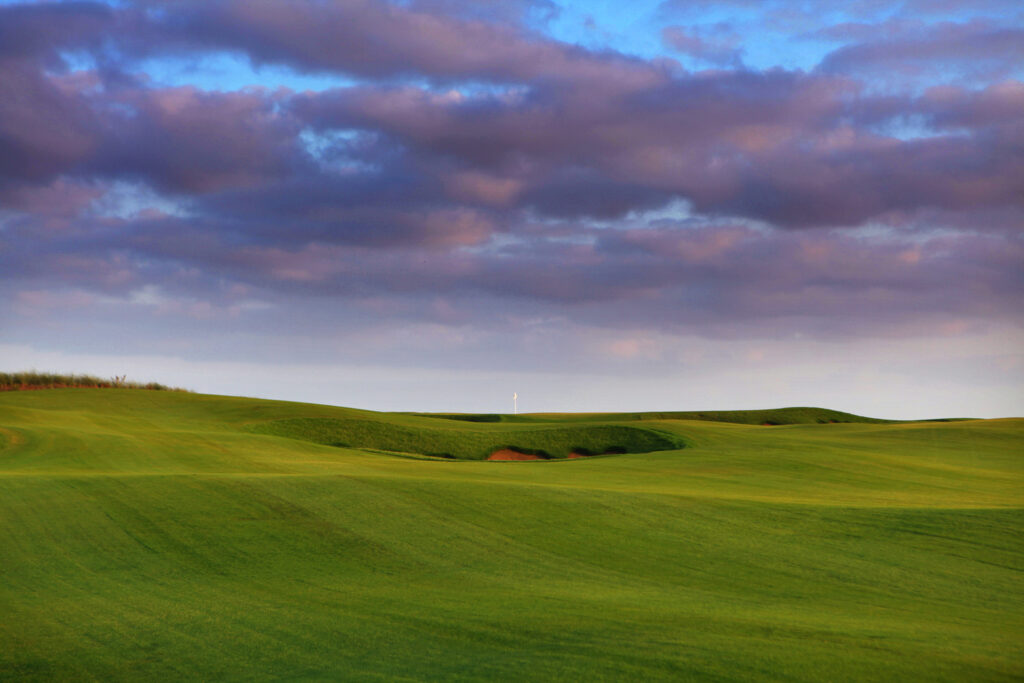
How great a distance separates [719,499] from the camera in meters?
18.9

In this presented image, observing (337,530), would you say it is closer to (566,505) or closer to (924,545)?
(566,505)

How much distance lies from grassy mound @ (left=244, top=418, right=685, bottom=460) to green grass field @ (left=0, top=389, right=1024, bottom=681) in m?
9.68

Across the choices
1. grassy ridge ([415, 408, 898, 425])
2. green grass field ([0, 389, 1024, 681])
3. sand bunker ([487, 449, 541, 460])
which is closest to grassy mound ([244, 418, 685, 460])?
sand bunker ([487, 449, 541, 460])

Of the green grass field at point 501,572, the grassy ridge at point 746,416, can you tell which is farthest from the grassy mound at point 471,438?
the grassy ridge at point 746,416

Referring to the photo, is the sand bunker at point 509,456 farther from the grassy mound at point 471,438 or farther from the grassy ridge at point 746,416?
the grassy ridge at point 746,416

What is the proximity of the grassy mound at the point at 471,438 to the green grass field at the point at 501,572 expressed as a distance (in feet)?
31.7

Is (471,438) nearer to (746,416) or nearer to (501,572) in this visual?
(501,572)

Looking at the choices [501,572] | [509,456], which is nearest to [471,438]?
[509,456]

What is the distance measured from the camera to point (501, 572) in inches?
520

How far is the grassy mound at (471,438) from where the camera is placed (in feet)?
119

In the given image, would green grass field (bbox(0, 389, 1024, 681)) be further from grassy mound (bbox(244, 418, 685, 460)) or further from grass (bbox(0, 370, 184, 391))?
grass (bbox(0, 370, 184, 391))

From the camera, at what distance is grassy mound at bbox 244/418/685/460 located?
36.4m

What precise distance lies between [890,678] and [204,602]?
8.12 metres

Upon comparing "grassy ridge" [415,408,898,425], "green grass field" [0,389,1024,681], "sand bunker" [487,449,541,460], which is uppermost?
"grassy ridge" [415,408,898,425]
